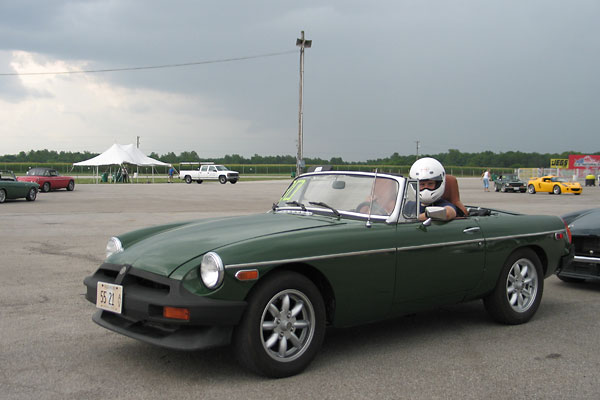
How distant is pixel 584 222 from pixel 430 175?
9.52 feet

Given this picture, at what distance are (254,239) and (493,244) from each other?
7.88ft

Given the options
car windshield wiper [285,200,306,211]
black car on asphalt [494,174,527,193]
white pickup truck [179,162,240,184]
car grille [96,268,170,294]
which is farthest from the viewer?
white pickup truck [179,162,240,184]

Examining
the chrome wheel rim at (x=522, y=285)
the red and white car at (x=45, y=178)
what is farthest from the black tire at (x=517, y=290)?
the red and white car at (x=45, y=178)

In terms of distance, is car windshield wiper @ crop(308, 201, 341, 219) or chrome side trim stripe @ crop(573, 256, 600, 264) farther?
chrome side trim stripe @ crop(573, 256, 600, 264)

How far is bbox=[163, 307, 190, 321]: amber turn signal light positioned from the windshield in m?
1.78

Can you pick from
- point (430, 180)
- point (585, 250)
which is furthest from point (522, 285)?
point (585, 250)

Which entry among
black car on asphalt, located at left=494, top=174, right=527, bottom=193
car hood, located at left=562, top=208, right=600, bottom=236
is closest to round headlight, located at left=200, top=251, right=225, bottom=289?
car hood, located at left=562, top=208, right=600, bottom=236

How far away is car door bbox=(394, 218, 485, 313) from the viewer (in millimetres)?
4270

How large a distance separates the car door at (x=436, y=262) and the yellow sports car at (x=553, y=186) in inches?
1383

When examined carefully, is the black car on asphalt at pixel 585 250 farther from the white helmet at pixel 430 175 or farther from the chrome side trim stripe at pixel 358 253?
the white helmet at pixel 430 175

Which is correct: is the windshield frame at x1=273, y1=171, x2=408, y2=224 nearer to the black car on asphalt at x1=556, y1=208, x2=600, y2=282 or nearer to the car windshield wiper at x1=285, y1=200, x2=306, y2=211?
the car windshield wiper at x1=285, y1=200, x2=306, y2=211

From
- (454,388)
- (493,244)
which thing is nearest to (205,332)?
(454,388)

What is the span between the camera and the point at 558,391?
3477 millimetres

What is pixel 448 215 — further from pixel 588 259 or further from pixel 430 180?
pixel 588 259
